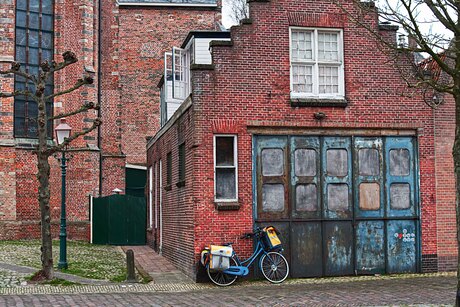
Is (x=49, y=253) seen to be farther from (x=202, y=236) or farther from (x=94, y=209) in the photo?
(x=94, y=209)

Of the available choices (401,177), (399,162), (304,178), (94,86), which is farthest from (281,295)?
(94,86)

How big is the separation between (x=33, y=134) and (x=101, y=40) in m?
7.50

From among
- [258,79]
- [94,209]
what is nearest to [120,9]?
[94,209]

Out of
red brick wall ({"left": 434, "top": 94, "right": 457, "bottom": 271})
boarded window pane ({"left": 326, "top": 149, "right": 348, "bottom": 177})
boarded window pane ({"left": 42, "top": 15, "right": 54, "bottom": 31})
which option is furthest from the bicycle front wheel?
boarded window pane ({"left": 42, "top": 15, "right": 54, "bottom": 31})

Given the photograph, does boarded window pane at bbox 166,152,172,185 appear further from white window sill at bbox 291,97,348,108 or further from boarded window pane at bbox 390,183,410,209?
Answer: boarded window pane at bbox 390,183,410,209

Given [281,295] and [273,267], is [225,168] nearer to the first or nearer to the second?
[273,267]

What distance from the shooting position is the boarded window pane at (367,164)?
1597 centimetres

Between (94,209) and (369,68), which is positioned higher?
(369,68)

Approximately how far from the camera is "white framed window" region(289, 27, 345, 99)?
16.0 metres

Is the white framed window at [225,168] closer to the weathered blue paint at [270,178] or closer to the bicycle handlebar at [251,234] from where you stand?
the weathered blue paint at [270,178]

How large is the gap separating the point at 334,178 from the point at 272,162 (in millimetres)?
1583

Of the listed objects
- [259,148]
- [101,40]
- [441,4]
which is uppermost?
[101,40]

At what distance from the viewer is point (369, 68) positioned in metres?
16.2

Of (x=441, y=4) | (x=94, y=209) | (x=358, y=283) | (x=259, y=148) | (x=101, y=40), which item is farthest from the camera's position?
(x=101, y=40)
